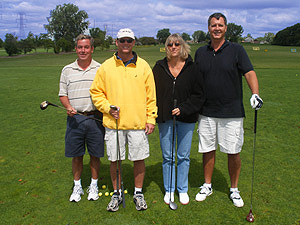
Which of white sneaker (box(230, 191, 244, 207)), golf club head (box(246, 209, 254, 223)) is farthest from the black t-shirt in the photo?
golf club head (box(246, 209, 254, 223))

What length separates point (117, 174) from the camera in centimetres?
387

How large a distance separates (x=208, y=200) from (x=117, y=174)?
1385 mm

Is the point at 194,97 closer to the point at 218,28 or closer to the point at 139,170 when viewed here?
the point at 218,28

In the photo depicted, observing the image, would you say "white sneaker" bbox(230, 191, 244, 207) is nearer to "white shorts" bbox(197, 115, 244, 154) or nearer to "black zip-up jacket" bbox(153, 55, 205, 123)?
"white shorts" bbox(197, 115, 244, 154)

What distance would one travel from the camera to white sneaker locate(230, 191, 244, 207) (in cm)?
384

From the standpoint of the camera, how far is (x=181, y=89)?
3.59 m

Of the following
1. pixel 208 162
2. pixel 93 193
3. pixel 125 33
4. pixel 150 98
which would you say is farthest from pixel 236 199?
pixel 125 33

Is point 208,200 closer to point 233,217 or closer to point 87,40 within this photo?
point 233,217

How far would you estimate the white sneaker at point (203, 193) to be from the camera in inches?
158

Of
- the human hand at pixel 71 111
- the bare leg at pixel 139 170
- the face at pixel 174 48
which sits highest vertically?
the face at pixel 174 48

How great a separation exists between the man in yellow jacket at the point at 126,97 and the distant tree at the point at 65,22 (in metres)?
90.8

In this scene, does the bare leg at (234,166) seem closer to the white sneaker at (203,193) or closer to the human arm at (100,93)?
the white sneaker at (203,193)

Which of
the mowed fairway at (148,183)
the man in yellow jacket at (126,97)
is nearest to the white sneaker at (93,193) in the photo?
the mowed fairway at (148,183)

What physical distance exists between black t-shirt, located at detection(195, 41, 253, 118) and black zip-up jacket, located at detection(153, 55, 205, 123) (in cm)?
15
